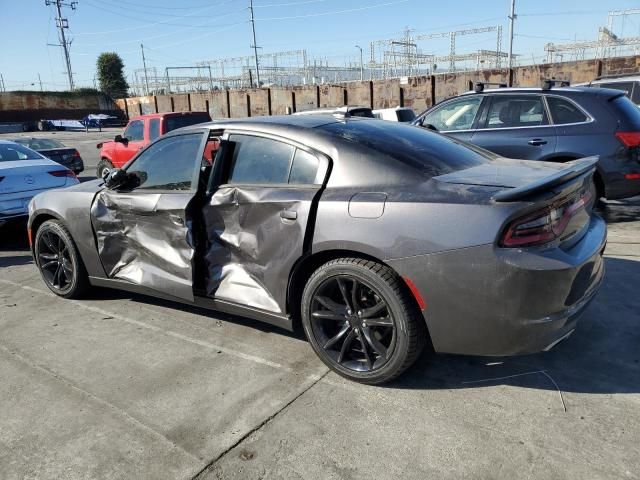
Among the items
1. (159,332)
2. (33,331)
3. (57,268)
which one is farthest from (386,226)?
(57,268)

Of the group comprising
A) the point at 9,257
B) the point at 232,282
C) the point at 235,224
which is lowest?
the point at 9,257

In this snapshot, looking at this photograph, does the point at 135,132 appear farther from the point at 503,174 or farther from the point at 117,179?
the point at 503,174

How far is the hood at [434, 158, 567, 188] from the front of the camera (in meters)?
2.86

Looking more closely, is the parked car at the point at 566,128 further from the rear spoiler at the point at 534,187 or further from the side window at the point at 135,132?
the side window at the point at 135,132

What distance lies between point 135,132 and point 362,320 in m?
11.1

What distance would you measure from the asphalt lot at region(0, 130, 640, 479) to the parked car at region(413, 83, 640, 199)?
2536 mm

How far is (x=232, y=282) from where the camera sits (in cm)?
354

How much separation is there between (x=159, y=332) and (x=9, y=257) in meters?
3.86

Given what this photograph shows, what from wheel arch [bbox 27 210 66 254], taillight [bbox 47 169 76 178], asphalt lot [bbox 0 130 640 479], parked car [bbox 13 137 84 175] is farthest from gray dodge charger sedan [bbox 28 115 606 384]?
parked car [bbox 13 137 84 175]

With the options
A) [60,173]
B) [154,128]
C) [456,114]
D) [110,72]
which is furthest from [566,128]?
[110,72]

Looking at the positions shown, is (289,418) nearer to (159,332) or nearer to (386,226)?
(386,226)

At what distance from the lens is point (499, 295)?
254cm

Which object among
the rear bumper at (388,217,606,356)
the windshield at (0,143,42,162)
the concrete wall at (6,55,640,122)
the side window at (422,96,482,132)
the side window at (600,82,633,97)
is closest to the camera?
the rear bumper at (388,217,606,356)

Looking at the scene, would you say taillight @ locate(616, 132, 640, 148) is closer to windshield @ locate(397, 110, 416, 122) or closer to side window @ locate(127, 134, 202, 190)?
side window @ locate(127, 134, 202, 190)
